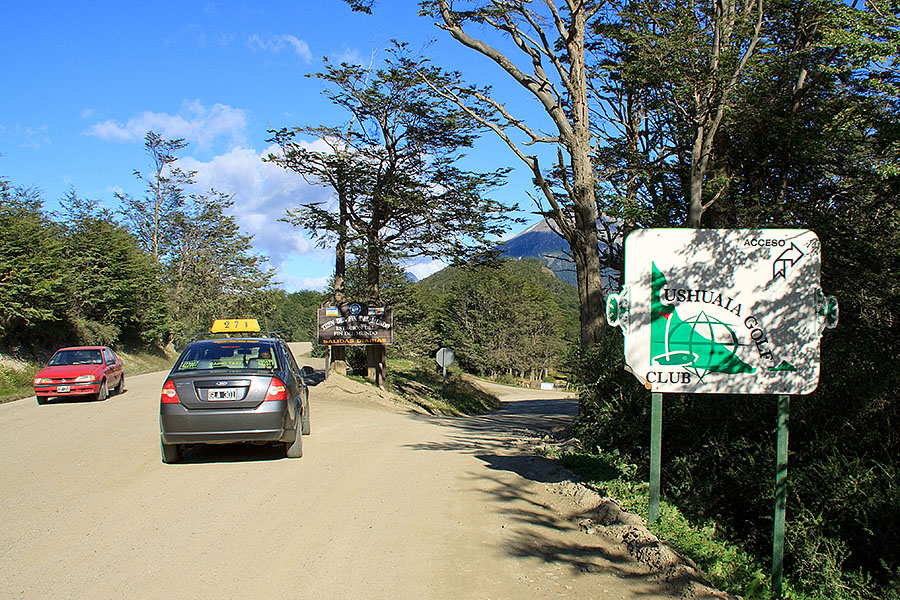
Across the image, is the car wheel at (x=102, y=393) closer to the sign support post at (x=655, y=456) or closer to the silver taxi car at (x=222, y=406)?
the silver taxi car at (x=222, y=406)

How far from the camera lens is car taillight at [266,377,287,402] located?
894 centimetres

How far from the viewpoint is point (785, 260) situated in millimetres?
6086

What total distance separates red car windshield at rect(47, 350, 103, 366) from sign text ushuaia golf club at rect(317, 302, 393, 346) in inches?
296

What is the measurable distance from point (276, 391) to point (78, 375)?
1259 centimetres

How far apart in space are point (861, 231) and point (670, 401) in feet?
13.0

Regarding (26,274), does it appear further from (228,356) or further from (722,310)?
(722,310)

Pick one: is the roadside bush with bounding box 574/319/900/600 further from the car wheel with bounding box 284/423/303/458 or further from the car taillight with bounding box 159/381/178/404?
the car taillight with bounding box 159/381/178/404

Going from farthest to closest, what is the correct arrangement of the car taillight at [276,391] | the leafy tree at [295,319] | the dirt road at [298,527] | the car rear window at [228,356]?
1. the leafy tree at [295,319]
2. the car rear window at [228,356]
3. the car taillight at [276,391]
4. the dirt road at [298,527]

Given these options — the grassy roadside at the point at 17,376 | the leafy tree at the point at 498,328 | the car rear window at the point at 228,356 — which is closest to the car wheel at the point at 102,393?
the grassy roadside at the point at 17,376

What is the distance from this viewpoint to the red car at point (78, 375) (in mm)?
18438

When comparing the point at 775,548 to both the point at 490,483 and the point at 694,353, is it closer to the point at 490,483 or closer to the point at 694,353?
the point at 694,353

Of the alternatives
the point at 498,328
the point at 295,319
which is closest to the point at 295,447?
the point at 498,328

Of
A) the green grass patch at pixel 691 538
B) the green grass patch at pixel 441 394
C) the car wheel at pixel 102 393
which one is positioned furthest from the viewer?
the green grass patch at pixel 441 394

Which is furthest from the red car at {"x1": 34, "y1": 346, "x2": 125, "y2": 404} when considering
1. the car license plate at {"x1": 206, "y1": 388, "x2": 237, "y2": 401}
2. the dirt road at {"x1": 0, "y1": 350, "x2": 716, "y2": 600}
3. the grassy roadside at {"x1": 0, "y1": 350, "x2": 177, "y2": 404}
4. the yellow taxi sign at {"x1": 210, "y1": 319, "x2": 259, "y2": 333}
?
the car license plate at {"x1": 206, "y1": 388, "x2": 237, "y2": 401}
